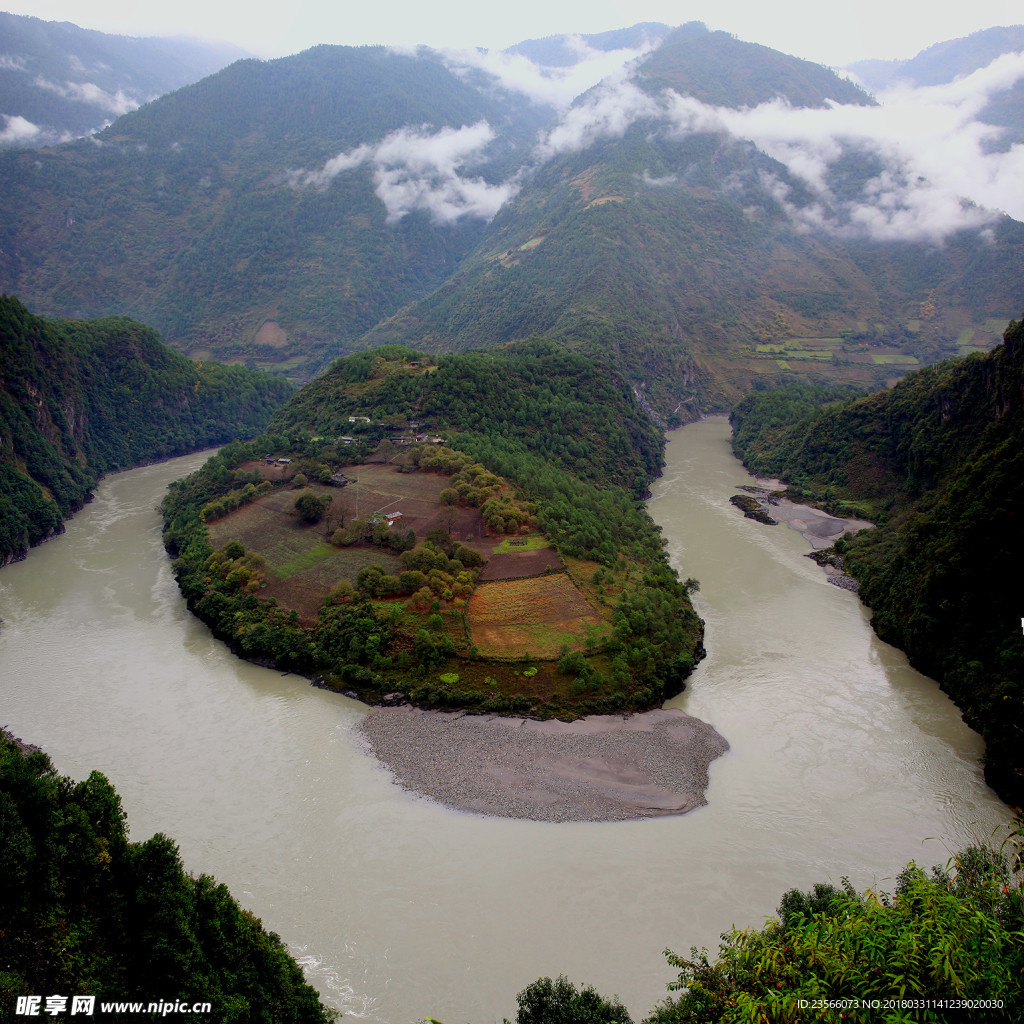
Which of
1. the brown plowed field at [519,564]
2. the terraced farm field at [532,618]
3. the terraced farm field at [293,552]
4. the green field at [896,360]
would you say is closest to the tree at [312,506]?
the terraced farm field at [293,552]

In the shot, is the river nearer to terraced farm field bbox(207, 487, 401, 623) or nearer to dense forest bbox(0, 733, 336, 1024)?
dense forest bbox(0, 733, 336, 1024)

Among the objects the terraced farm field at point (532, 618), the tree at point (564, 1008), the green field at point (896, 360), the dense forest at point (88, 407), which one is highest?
the green field at point (896, 360)

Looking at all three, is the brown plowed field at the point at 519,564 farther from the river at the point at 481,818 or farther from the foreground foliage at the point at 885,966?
the foreground foliage at the point at 885,966

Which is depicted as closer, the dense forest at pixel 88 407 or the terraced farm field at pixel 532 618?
the terraced farm field at pixel 532 618

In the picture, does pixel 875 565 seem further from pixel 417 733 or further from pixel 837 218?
pixel 837 218

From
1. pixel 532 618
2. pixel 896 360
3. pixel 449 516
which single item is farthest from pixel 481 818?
pixel 896 360

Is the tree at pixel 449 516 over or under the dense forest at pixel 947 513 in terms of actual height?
under

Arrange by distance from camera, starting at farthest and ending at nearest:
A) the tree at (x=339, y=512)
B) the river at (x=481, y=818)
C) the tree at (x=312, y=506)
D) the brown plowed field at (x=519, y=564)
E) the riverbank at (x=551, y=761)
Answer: the tree at (x=312, y=506), the tree at (x=339, y=512), the brown plowed field at (x=519, y=564), the riverbank at (x=551, y=761), the river at (x=481, y=818)
